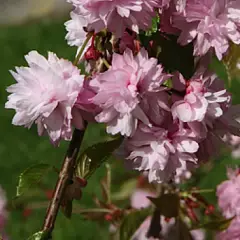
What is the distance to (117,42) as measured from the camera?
70cm

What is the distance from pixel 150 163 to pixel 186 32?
0.41ft

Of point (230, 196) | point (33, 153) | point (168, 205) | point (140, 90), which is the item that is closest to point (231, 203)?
point (230, 196)

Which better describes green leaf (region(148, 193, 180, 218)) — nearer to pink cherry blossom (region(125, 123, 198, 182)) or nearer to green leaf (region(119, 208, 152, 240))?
green leaf (region(119, 208, 152, 240))

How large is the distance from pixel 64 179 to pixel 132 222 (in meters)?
0.38

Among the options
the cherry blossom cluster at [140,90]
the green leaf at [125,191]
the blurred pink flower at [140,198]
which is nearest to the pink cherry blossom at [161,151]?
the cherry blossom cluster at [140,90]

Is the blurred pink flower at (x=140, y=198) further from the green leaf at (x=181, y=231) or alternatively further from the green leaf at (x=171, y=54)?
the green leaf at (x=171, y=54)

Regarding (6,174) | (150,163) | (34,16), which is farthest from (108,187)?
(34,16)

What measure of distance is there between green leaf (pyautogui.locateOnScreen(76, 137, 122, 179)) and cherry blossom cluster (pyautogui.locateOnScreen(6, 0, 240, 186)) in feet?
0.08

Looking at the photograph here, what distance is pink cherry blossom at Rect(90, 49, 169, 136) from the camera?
0.65 meters

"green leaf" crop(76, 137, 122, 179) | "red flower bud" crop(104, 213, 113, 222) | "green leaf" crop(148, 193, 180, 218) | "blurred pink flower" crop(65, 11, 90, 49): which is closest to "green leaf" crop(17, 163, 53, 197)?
"green leaf" crop(76, 137, 122, 179)

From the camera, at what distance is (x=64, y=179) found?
2.33 ft

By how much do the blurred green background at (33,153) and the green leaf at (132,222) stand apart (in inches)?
9.2

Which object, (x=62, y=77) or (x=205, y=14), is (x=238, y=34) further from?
(x=62, y=77)

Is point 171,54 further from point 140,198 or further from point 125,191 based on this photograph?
point 125,191
